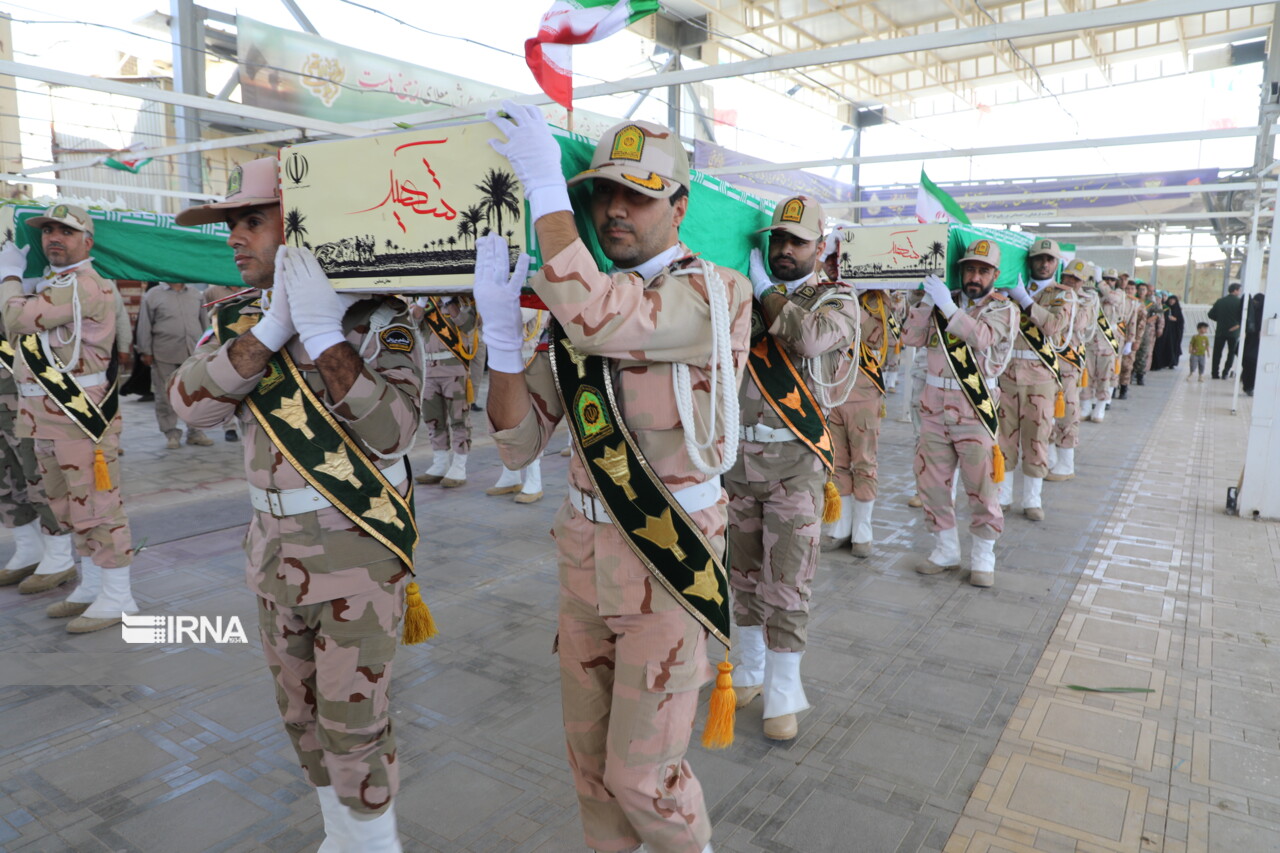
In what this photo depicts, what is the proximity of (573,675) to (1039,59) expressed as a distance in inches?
812

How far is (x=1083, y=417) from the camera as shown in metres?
11.5

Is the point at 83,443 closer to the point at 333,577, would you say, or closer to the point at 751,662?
the point at 333,577

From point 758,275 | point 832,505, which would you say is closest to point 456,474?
point 832,505

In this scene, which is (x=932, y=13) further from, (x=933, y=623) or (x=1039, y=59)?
(x=933, y=623)

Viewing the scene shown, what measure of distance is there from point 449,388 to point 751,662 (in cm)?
433

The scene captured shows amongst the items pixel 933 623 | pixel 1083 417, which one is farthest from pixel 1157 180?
pixel 933 623

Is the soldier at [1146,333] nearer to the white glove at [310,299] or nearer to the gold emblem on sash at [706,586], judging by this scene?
the gold emblem on sash at [706,586]

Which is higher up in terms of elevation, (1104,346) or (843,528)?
(1104,346)

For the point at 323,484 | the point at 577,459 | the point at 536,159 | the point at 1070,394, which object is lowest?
the point at 1070,394

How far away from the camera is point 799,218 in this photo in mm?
3137

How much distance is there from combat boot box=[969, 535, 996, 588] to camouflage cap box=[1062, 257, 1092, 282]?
13.0ft

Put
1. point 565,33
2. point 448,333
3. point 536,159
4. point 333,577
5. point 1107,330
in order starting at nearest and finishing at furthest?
1. point 536,159
2. point 565,33
3. point 333,577
4. point 448,333
5. point 1107,330

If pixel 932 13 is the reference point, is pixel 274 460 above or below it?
below

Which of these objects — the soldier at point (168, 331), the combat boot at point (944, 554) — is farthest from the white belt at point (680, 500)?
the soldier at point (168, 331)
